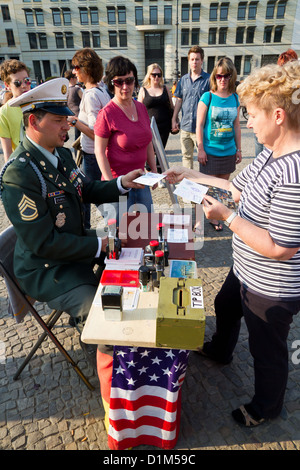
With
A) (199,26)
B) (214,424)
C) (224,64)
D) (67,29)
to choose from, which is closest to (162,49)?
(199,26)

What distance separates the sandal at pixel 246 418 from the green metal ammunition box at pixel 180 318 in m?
1.00

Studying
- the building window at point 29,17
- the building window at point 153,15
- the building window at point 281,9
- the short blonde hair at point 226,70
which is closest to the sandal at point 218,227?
the short blonde hair at point 226,70

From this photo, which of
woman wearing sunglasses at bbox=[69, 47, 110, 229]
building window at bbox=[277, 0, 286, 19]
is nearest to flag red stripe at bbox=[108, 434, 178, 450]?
woman wearing sunglasses at bbox=[69, 47, 110, 229]

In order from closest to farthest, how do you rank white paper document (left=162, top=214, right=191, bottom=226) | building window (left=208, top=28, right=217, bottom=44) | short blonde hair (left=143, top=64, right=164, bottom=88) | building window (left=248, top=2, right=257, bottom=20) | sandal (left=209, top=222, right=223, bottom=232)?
white paper document (left=162, top=214, right=191, bottom=226), sandal (left=209, top=222, right=223, bottom=232), short blonde hair (left=143, top=64, right=164, bottom=88), building window (left=248, top=2, right=257, bottom=20), building window (left=208, top=28, right=217, bottom=44)

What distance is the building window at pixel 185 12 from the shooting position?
4606 cm

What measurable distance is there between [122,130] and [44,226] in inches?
60.9

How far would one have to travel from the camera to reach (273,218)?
1.50 meters

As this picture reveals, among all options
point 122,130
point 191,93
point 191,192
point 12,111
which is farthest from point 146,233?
point 191,93

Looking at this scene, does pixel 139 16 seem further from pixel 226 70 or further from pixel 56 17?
Answer: pixel 226 70

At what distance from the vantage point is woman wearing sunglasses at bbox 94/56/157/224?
3.04m

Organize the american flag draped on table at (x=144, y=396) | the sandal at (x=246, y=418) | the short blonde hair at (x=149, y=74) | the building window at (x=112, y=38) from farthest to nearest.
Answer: the building window at (x=112, y=38)
the short blonde hair at (x=149, y=74)
the sandal at (x=246, y=418)
the american flag draped on table at (x=144, y=396)

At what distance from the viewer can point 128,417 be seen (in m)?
1.87

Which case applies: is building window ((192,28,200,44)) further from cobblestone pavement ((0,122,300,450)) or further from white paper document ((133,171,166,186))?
cobblestone pavement ((0,122,300,450))

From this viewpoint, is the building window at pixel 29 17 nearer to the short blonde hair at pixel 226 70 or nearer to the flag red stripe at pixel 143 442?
the short blonde hair at pixel 226 70
